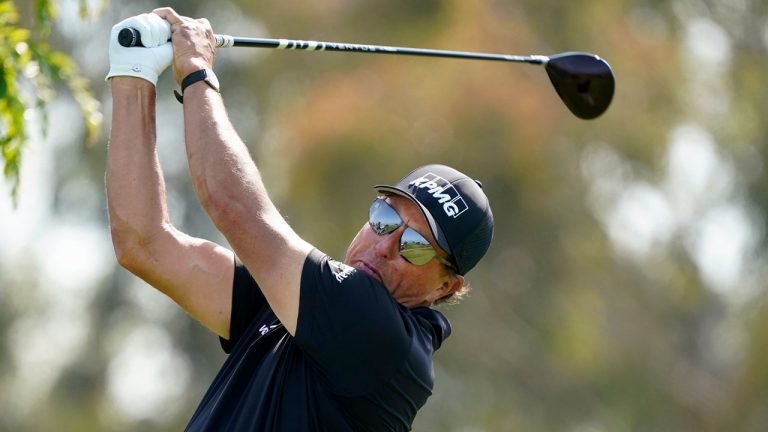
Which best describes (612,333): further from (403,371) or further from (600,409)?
(403,371)

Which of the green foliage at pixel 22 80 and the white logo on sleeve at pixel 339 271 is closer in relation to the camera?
the white logo on sleeve at pixel 339 271

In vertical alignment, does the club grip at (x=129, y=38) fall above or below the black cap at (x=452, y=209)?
above

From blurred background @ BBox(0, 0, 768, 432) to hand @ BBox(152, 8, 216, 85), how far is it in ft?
47.7

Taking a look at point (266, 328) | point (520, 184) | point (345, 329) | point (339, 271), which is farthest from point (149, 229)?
point (520, 184)

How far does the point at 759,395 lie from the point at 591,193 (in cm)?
420

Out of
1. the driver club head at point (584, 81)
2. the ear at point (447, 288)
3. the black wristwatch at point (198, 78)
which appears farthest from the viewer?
the driver club head at point (584, 81)

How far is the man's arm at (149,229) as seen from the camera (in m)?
5.40

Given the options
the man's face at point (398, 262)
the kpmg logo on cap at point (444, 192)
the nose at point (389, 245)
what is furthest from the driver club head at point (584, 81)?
the nose at point (389, 245)

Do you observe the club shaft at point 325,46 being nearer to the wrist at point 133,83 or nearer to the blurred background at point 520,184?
the wrist at point 133,83

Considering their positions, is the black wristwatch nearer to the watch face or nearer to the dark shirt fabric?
the watch face

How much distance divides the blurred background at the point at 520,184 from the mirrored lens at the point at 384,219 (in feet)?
47.4

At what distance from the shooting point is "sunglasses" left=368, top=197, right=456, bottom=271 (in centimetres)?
555

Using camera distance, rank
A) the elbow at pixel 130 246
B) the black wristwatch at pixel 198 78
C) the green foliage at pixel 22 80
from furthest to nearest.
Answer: the green foliage at pixel 22 80
the elbow at pixel 130 246
the black wristwatch at pixel 198 78

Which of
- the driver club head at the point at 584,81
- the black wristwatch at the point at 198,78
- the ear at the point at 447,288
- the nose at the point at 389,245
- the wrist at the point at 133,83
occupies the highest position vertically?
the driver club head at the point at 584,81
